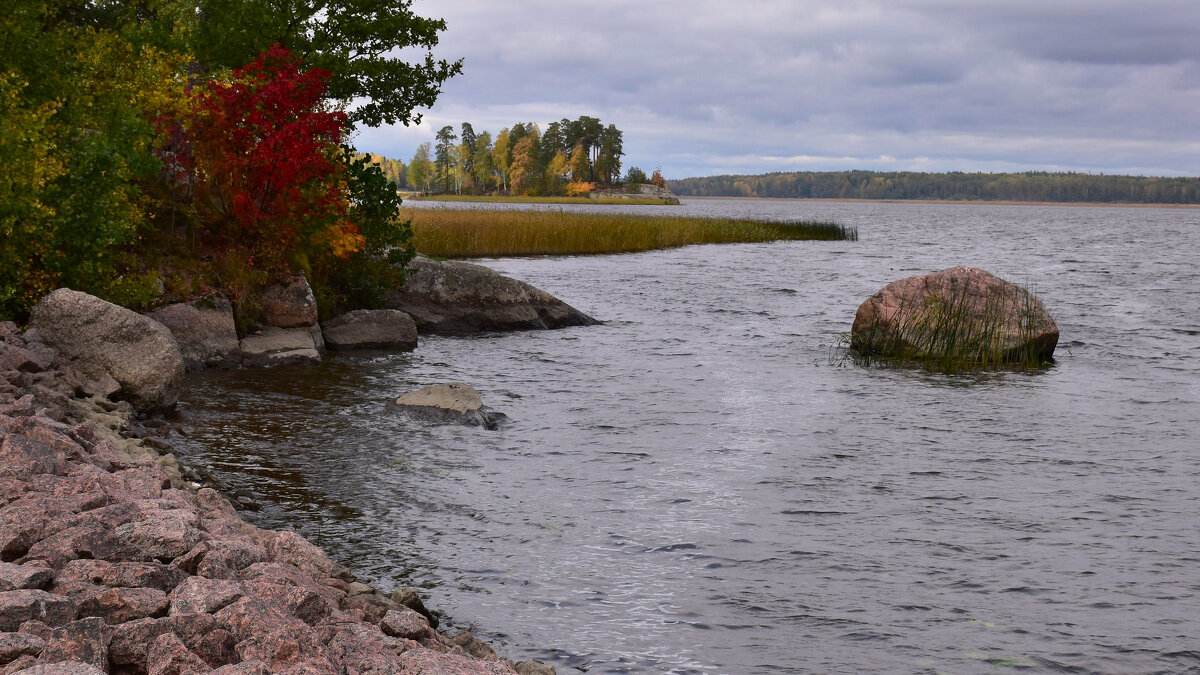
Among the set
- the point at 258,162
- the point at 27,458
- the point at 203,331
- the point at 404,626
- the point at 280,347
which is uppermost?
the point at 258,162

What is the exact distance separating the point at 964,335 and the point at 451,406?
422 inches

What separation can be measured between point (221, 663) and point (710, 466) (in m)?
7.60

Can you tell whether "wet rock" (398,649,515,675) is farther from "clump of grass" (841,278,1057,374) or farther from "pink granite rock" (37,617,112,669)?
"clump of grass" (841,278,1057,374)

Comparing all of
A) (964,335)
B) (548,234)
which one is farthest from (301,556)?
(548,234)

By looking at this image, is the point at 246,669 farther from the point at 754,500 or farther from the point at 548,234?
the point at 548,234

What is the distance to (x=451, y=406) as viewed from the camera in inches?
528

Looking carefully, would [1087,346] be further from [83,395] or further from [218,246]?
[83,395]

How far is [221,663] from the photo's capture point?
464 cm

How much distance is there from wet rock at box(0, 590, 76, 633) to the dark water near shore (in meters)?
2.95

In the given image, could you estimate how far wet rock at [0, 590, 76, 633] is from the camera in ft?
15.0

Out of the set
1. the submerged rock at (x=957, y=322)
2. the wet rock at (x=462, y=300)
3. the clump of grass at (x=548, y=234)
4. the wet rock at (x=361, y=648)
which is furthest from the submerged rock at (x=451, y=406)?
the clump of grass at (x=548, y=234)

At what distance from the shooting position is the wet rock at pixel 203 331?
16.1 meters

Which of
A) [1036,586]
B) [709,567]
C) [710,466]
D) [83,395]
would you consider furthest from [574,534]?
[83,395]

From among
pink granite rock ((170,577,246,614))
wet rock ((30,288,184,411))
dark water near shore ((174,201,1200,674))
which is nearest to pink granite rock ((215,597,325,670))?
pink granite rock ((170,577,246,614))
